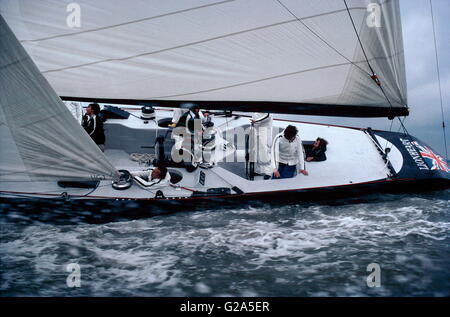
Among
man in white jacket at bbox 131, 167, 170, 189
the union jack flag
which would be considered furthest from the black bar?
the union jack flag

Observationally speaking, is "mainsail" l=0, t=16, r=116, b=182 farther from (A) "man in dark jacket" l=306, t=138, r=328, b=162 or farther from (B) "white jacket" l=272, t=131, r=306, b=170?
(A) "man in dark jacket" l=306, t=138, r=328, b=162

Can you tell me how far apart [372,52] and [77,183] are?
183 inches

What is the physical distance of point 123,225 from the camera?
4.81 m

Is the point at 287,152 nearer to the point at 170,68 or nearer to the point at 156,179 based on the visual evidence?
the point at 156,179

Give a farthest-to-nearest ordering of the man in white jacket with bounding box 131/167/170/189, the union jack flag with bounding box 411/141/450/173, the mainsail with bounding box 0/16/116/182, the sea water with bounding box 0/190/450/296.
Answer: the union jack flag with bounding box 411/141/450/173
the man in white jacket with bounding box 131/167/170/189
the mainsail with bounding box 0/16/116/182
the sea water with bounding box 0/190/450/296

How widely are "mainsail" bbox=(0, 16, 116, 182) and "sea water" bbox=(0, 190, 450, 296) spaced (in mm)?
613

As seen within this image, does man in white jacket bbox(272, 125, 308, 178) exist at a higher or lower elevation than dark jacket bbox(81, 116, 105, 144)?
lower

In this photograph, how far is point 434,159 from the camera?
584 centimetres

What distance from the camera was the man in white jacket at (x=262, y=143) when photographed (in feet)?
17.5

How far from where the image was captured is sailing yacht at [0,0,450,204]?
372 centimetres

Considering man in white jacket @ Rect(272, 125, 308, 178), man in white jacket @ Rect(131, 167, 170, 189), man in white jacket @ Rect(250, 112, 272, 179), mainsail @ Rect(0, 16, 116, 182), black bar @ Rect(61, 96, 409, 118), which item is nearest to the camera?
mainsail @ Rect(0, 16, 116, 182)
